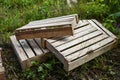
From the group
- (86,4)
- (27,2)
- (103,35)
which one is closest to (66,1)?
(86,4)

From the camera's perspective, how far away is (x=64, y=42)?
13.5 ft

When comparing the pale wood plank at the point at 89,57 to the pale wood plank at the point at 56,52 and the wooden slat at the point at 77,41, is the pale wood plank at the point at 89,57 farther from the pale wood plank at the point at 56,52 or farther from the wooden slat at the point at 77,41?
the wooden slat at the point at 77,41

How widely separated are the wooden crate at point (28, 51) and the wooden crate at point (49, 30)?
18 cm

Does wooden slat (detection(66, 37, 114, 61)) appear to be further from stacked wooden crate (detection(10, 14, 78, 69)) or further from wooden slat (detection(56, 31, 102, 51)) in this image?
stacked wooden crate (detection(10, 14, 78, 69))

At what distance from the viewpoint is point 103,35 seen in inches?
174

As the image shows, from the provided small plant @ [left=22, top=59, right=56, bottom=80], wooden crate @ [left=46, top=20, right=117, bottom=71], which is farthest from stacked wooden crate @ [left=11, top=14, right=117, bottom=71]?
small plant @ [left=22, top=59, right=56, bottom=80]

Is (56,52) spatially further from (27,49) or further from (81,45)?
(27,49)

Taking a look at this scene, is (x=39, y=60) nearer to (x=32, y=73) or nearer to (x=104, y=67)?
(x=32, y=73)

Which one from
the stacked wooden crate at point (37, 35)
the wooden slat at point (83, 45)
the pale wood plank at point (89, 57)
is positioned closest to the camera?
the pale wood plank at point (89, 57)

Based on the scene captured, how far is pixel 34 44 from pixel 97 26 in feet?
3.86

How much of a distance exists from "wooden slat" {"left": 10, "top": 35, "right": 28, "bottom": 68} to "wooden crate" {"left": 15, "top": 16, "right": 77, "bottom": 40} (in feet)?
0.58

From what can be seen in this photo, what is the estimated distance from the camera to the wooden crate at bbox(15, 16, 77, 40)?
411cm

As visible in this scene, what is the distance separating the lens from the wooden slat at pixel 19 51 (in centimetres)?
402

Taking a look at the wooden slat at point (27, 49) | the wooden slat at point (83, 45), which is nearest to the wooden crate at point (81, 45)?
the wooden slat at point (83, 45)
